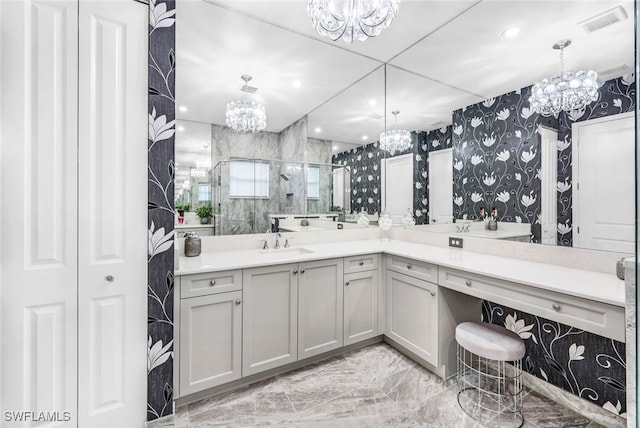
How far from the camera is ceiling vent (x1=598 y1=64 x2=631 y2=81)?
1482 mm

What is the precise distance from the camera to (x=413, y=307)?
2.17 m

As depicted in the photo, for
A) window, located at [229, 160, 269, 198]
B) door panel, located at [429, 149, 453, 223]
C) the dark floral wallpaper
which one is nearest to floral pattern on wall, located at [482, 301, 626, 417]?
door panel, located at [429, 149, 453, 223]

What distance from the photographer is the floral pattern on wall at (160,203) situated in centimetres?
147

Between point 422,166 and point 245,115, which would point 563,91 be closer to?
point 422,166

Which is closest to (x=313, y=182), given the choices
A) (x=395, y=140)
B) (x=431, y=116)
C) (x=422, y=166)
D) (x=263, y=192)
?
(x=263, y=192)

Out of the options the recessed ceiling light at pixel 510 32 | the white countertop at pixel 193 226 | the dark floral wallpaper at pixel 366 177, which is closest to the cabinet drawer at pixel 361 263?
the dark floral wallpaper at pixel 366 177

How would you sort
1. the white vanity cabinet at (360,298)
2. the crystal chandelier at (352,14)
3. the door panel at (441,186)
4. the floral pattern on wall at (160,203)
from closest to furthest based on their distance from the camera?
the floral pattern on wall at (160,203)
the crystal chandelier at (352,14)
the white vanity cabinet at (360,298)
the door panel at (441,186)

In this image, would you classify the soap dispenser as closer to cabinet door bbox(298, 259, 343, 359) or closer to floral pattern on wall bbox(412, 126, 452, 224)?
cabinet door bbox(298, 259, 343, 359)

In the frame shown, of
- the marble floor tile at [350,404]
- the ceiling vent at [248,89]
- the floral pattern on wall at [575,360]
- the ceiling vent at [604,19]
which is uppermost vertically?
the ceiling vent at [604,19]

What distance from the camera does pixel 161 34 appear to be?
1.48 m

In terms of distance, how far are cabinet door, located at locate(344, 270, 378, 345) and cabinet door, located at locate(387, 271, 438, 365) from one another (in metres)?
0.13

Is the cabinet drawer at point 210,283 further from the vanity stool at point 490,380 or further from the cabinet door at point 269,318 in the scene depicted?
the vanity stool at point 490,380
